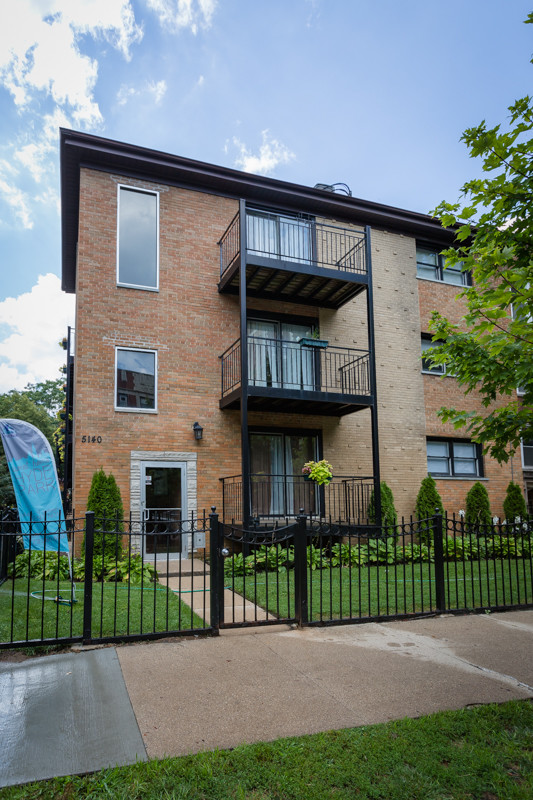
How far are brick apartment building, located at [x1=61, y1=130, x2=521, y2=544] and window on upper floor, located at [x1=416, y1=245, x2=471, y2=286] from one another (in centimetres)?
163

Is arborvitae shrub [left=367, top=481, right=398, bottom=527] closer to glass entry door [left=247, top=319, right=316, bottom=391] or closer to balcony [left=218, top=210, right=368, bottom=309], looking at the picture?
glass entry door [left=247, top=319, right=316, bottom=391]

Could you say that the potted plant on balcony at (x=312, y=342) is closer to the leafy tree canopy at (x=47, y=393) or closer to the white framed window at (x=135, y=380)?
the white framed window at (x=135, y=380)

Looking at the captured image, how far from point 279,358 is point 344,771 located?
11.4 meters

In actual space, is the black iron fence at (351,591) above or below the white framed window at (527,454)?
below

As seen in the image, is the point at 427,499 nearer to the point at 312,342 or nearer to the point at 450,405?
the point at 450,405

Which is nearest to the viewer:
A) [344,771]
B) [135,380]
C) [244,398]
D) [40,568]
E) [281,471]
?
[344,771]

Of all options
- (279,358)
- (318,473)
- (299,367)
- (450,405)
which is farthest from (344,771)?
(450,405)

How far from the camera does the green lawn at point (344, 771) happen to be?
3.08 metres

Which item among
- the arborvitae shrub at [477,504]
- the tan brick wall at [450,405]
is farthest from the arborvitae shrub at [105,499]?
the arborvitae shrub at [477,504]

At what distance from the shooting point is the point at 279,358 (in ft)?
46.8

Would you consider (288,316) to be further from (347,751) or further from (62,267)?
(347,751)

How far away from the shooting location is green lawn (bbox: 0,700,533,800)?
3078 millimetres

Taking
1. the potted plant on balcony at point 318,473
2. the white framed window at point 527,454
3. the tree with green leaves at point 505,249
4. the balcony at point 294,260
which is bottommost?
the potted plant on balcony at point 318,473

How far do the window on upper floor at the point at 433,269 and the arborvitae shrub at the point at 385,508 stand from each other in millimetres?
7024
